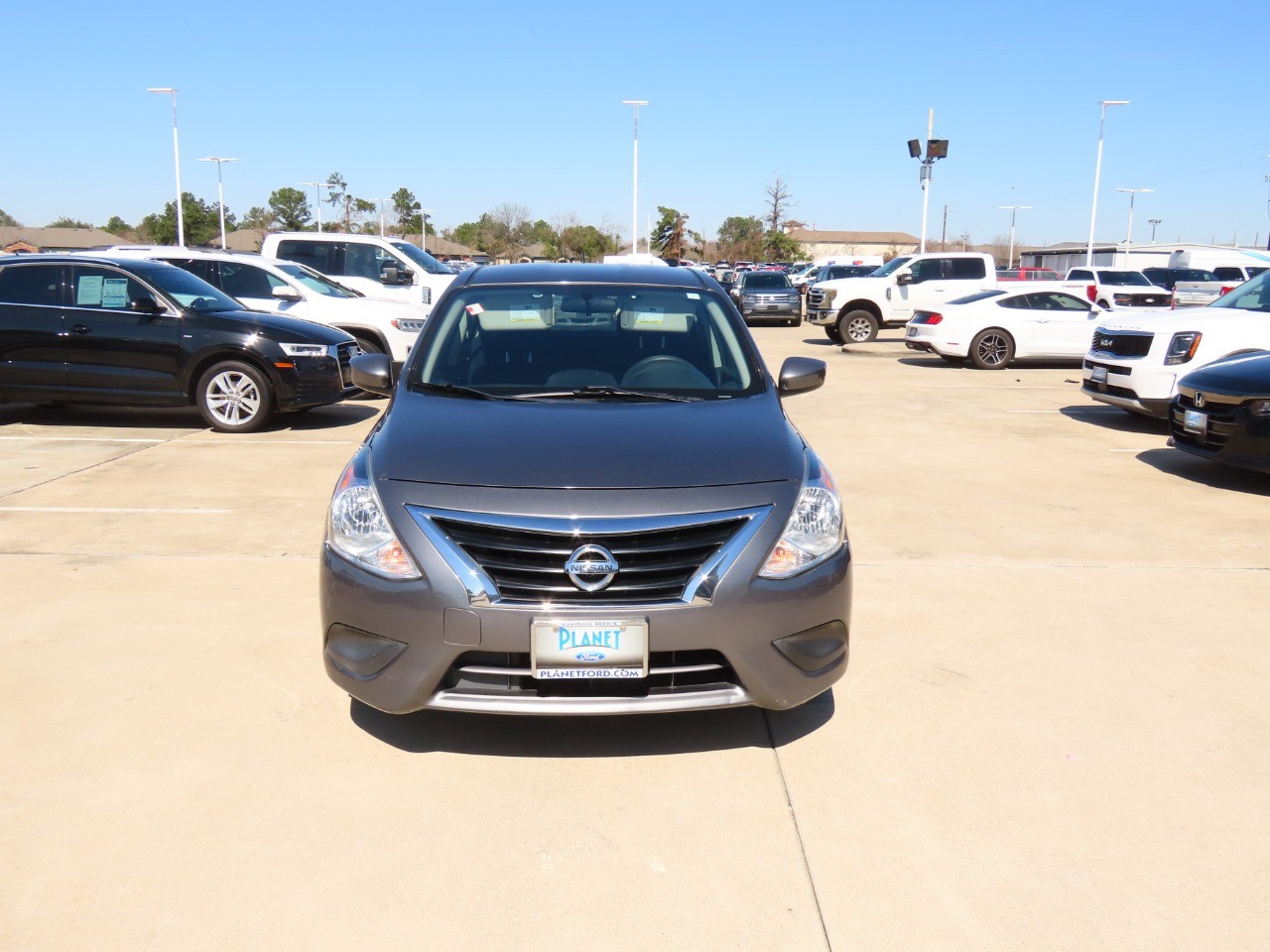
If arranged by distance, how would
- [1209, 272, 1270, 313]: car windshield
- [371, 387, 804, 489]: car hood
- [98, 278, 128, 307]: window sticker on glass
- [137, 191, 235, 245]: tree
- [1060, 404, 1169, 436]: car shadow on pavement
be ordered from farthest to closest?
[137, 191, 235, 245]: tree → [1060, 404, 1169, 436]: car shadow on pavement → [1209, 272, 1270, 313]: car windshield → [98, 278, 128, 307]: window sticker on glass → [371, 387, 804, 489]: car hood

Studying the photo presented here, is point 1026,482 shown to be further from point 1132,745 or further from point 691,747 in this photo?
point 691,747

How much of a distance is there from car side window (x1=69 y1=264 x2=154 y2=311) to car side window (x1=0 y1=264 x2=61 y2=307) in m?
0.17

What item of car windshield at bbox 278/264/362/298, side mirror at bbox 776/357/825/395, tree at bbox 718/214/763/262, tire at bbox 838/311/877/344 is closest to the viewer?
side mirror at bbox 776/357/825/395

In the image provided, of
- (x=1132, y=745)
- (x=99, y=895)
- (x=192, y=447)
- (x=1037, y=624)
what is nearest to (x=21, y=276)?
(x=192, y=447)

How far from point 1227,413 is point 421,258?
1198cm

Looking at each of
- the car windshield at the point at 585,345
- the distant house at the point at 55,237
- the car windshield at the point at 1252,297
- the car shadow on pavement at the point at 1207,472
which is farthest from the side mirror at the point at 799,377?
the distant house at the point at 55,237

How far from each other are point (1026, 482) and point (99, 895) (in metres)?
7.24

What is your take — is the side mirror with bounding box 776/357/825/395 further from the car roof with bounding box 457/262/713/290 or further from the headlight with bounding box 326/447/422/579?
the headlight with bounding box 326/447/422/579

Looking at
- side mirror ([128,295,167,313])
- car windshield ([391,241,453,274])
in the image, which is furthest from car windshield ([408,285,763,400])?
car windshield ([391,241,453,274])

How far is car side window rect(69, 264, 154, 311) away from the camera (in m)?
9.91

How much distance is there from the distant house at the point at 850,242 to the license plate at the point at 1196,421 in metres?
145

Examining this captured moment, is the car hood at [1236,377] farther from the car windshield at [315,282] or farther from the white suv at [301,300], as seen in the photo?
the car windshield at [315,282]

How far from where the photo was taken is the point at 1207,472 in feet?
29.0

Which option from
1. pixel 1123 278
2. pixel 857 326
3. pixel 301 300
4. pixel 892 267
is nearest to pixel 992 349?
pixel 857 326
